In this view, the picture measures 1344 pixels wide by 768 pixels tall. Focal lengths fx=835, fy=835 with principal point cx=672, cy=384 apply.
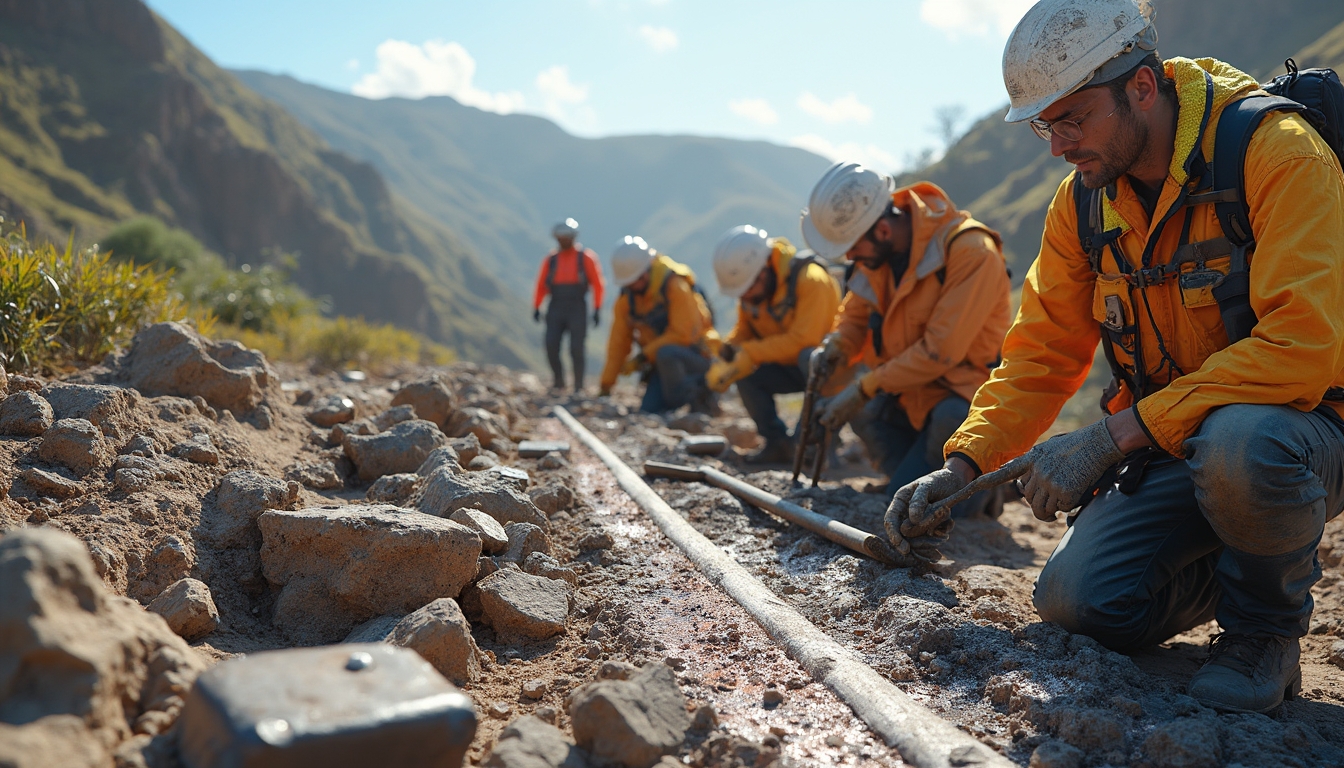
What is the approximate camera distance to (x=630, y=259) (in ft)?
26.2

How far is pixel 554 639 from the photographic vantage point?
2498 mm

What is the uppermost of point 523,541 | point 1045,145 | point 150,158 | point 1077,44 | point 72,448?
point 1045,145

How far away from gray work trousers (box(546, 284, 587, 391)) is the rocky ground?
6257mm

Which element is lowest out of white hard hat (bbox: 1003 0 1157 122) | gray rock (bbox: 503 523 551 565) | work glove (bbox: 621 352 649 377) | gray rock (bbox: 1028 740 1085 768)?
work glove (bbox: 621 352 649 377)

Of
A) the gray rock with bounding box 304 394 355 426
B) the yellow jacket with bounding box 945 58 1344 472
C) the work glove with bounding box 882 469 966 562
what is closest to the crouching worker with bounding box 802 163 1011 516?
the yellow jacket with bounding box 945 58 1344 472

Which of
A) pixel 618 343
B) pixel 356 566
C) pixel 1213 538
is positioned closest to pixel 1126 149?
pixel 1213 538

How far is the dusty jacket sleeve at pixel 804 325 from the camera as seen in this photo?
5.71 m

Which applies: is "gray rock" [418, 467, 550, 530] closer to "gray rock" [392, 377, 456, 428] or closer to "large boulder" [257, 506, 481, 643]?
"large boulder" [257, 506, 481, 643]

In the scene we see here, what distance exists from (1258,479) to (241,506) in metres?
2.90

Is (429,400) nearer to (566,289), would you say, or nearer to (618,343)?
(618,343)

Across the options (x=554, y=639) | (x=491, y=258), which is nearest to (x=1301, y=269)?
(x=554, y=639)

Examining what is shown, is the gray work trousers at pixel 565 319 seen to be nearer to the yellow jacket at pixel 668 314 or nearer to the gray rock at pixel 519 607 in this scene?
the yellow jacket at pixel 668 314

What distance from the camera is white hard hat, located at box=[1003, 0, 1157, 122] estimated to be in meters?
2.35

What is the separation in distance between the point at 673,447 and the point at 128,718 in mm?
3992
